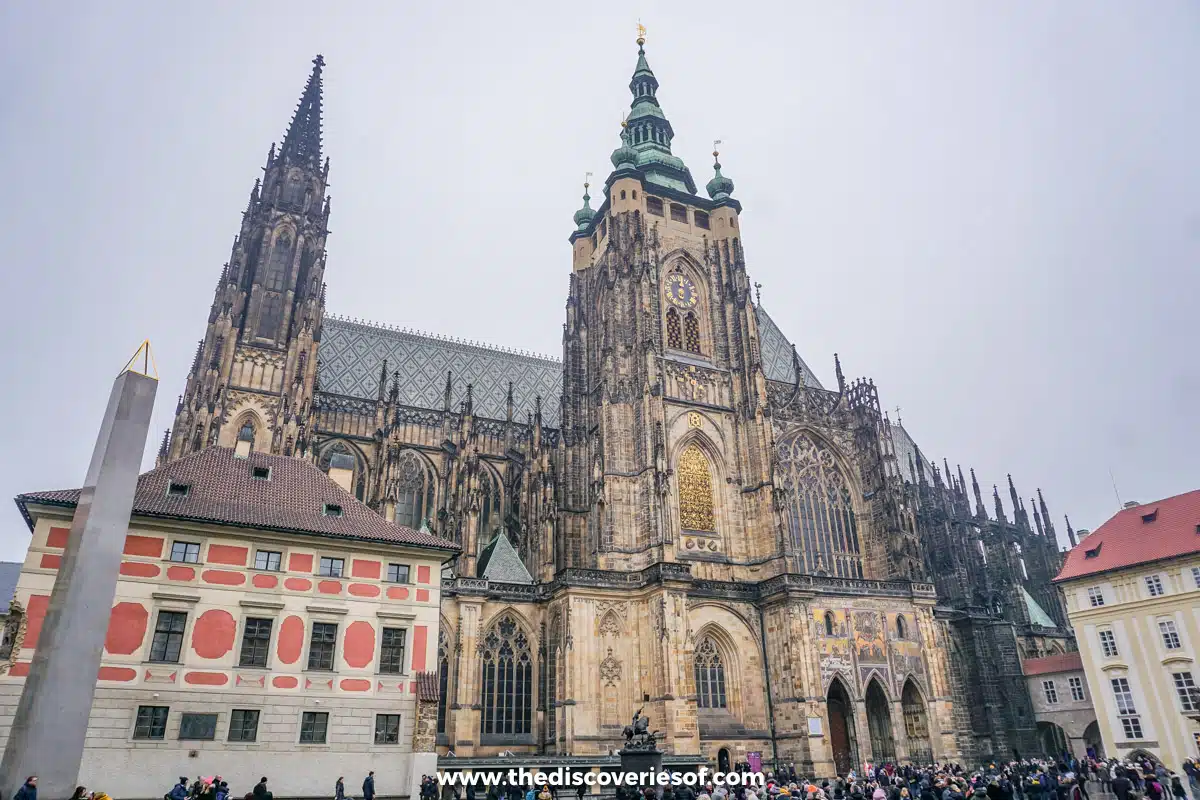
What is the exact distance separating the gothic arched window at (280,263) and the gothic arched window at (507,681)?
22570 mm

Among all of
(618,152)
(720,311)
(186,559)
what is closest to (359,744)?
(186,559)

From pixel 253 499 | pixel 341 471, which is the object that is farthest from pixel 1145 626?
pixel 253 499

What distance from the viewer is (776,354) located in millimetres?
49062

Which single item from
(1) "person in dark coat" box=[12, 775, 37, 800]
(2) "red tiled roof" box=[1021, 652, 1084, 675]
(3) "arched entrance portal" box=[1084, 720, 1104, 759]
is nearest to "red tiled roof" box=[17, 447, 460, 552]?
(1) "person in dark coat" box=[12, 775, 37, 800]

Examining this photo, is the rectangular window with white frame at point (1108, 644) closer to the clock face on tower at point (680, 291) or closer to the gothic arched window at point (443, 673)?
the clock face on tower at point (680, 291)

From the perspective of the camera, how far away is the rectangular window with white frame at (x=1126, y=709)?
106 ft

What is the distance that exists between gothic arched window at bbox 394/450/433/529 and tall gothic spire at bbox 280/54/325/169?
64.4ft

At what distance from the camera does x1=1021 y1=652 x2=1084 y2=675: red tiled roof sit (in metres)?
39.4

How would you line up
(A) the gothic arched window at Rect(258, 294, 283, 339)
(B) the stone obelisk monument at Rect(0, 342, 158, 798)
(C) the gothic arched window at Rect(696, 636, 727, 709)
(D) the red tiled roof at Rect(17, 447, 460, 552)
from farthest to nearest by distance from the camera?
(A) the gothic arched window at Rect(258, 294, 283, 339), (C) the gothic arched window at Rect(696, 636, 727, 709), (D) the red tiled roof at Rect(17, 447, 460, 552), (B) the stone obelisk monument at Rect(0, 342, 158, 798)

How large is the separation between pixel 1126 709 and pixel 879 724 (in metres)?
9.70

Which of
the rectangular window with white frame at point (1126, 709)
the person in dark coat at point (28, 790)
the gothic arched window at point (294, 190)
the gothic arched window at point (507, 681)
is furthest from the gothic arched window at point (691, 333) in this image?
the person in dark coat at point (28, 790)

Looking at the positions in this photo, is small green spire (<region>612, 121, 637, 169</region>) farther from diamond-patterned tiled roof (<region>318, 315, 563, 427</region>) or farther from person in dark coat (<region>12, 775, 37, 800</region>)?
person in dark coat (<region>12, 775, 37, 800</region>)

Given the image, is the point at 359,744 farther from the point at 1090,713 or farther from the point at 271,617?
the point at 1090,713

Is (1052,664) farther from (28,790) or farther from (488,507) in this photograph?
(28,790)
